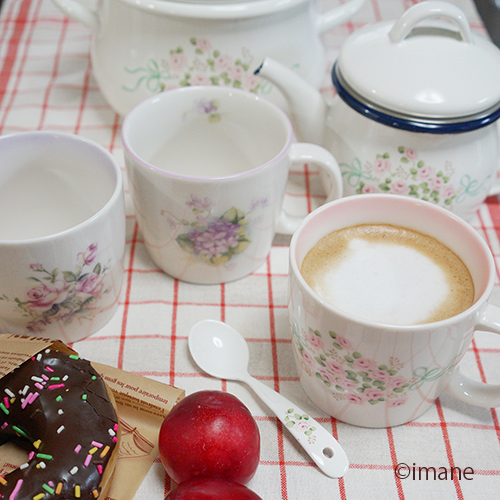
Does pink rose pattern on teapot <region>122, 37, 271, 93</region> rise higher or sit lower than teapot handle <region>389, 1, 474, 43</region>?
lower

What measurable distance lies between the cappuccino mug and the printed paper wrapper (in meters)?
0.15

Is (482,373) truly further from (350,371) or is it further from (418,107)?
(418,107)

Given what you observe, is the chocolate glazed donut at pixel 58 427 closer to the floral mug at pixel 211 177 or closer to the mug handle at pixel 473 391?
the floral mug at pixel 211 177

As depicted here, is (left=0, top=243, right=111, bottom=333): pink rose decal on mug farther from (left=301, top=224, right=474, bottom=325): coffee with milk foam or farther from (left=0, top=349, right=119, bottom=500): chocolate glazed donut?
(left=301, top=224, right=474, bottom=325): coffee with milk foam

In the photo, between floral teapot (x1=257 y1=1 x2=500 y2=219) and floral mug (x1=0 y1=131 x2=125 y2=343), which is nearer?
floral mug (x1=0 y1=131 x2=125 y2=343)

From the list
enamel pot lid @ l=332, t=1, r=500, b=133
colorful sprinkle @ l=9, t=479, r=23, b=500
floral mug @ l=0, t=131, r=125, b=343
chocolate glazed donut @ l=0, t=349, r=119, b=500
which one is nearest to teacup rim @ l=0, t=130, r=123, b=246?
floral mug @ l=0, t=131, r=125, b=343

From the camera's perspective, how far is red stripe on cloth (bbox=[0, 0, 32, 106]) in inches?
42.3

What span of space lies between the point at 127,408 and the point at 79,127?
584mm

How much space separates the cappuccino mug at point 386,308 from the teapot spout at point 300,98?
0.25m

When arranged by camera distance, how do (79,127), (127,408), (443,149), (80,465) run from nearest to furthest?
(80,465) < (127,408) < (443,149) < (79,127)

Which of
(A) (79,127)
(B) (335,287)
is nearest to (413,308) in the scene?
(B) (335,287)

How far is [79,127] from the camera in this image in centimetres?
98

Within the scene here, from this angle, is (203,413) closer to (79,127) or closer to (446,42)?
(446,42)

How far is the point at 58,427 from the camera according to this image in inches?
19.2
